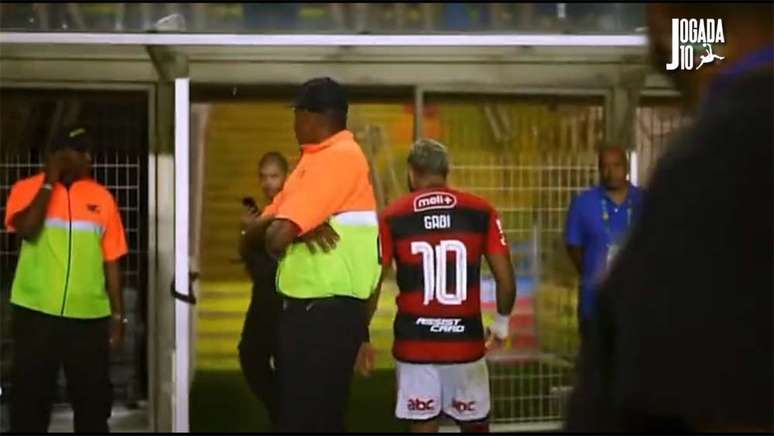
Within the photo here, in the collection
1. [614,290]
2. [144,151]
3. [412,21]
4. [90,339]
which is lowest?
[90,339]

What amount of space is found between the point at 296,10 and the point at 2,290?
2.05 metres

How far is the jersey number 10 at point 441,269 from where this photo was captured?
5578mm

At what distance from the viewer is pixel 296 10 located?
6.25 metres

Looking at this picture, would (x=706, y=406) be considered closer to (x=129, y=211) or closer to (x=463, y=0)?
(x=463, y=0)

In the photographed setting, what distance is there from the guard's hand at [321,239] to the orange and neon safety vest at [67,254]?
1.52m

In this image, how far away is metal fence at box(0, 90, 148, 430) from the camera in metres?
6.79

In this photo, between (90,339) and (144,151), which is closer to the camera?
(90,339)

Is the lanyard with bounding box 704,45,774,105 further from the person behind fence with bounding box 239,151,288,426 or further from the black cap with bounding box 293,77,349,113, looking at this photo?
the person behind fence with bounding box 239,151,288,426

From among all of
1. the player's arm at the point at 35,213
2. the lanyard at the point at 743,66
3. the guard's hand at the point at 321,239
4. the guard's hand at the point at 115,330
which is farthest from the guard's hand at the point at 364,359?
the lanyard at the point at 743,66

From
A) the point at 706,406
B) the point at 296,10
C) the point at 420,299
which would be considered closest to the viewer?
the point at 706,406

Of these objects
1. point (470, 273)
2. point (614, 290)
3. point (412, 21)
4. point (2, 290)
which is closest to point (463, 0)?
point (412, 21)

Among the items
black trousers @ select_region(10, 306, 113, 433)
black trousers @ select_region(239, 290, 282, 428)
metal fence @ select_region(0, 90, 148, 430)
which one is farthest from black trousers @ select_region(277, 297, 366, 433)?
metal fence @ select_region(0, 90, 148, 430)

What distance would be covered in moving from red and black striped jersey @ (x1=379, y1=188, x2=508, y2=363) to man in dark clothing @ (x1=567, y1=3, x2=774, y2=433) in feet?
13.9

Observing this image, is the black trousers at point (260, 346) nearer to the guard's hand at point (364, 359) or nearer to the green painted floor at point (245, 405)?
the green painted floor at point (245, 405)
